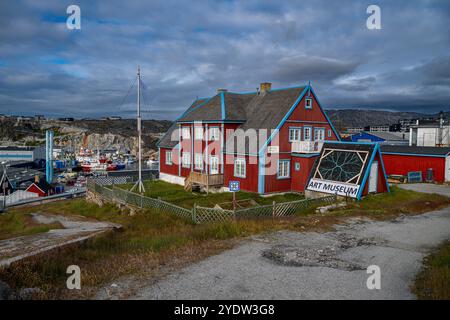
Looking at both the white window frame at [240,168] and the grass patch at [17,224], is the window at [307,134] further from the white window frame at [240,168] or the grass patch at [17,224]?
the grass patch at [17,224]

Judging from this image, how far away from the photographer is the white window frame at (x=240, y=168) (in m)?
27.5

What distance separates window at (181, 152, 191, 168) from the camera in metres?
33.2

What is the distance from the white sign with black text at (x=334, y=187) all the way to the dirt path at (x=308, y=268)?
7.84m

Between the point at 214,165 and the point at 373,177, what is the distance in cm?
1306

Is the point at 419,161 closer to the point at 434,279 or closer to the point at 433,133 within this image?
the point at 433,133

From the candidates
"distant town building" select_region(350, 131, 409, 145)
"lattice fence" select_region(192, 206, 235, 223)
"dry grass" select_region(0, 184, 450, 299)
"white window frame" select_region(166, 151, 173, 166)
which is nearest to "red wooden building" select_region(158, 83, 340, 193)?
"white window frame" select_region(166, 151, 173, 166)

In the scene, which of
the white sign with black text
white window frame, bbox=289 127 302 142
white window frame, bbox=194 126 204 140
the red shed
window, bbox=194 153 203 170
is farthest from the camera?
the red shed

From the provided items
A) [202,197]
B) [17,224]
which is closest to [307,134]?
[202,197]

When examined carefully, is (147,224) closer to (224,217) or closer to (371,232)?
(224,217)

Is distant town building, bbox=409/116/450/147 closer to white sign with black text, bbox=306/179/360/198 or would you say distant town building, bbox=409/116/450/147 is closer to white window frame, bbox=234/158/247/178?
white sign with black text, bbox=306/179/360/198

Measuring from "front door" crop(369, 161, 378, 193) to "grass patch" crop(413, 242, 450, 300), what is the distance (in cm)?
1337
